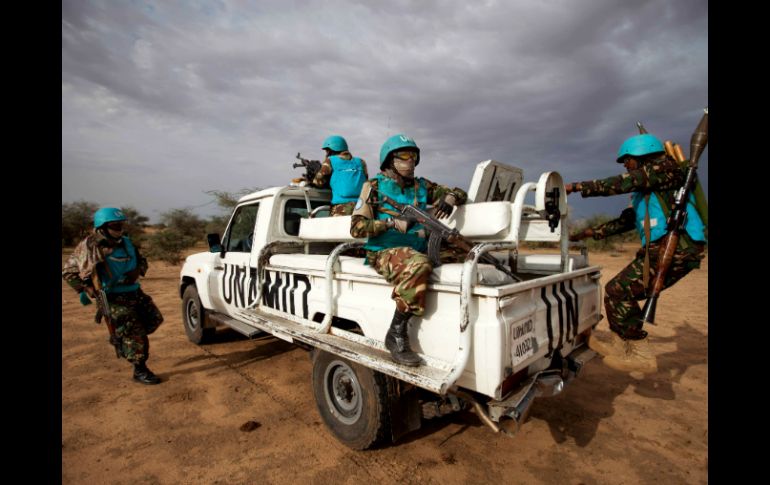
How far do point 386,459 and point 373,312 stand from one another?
110 cm

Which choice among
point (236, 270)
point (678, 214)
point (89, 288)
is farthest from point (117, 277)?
point (678, 214)

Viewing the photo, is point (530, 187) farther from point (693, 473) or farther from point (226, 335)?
point (226, 335)

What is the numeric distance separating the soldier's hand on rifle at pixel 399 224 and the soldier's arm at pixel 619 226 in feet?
7.38

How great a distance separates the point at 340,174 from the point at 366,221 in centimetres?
171

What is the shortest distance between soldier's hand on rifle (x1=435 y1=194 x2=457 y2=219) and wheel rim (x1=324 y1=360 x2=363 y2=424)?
4.58 feet

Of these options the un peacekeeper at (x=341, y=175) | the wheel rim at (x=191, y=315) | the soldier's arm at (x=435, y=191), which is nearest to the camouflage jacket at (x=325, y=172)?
the un peacekeeper at (x=341, y=175)

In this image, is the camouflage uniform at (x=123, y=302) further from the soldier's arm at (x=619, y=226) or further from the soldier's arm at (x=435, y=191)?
the soldier's arm at (x=619, y=226)

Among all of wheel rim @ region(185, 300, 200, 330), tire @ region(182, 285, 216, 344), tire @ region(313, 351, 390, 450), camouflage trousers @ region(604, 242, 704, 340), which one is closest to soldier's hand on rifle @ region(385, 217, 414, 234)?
tire @ region(313, 351, 390, 450)

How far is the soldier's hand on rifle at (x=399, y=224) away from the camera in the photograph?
293 cm

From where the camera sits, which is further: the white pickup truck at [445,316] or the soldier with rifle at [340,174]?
the soldier with rifle at [340,174]

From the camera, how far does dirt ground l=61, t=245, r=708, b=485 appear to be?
2.71 meters

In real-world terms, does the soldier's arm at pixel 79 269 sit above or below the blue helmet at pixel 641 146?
below

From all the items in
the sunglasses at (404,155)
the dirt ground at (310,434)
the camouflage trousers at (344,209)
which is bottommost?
the dirt ground at (310,434)
